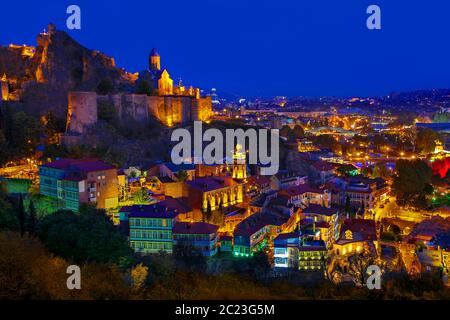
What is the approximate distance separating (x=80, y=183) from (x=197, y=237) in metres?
3.31

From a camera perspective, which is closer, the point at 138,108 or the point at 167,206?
the point at 167,206

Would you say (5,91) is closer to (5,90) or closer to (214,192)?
(5,90)

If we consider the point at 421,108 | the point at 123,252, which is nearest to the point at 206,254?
the point at 123,252

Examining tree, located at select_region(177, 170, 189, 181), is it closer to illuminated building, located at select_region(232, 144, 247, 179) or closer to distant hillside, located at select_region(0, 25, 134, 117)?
illuminated building, located at select_region(232, 144, 247, 179)

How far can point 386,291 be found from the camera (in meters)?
5.98

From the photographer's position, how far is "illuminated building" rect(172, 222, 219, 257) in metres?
11.8

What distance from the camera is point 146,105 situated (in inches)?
819

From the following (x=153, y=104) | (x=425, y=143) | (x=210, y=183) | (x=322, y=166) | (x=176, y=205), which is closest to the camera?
(x=176, y=205)

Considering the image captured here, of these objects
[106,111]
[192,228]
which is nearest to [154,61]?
[106,111]

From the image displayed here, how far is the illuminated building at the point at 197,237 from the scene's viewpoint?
1178 cm

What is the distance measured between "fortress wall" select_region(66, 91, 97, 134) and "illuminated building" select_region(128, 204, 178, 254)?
7.31 m

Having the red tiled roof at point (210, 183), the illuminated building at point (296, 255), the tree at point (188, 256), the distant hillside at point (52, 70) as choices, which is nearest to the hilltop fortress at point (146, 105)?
the distant hillside at point (52, 70)

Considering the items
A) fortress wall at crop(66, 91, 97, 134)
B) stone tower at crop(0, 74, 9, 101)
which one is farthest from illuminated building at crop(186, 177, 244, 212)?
stone tower at crop(0, 74, 9, 101)

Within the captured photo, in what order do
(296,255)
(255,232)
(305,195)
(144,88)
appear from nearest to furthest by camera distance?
A: 1. (296,255)
2. (255,232)
3. (305,195)
4. (144,88)
